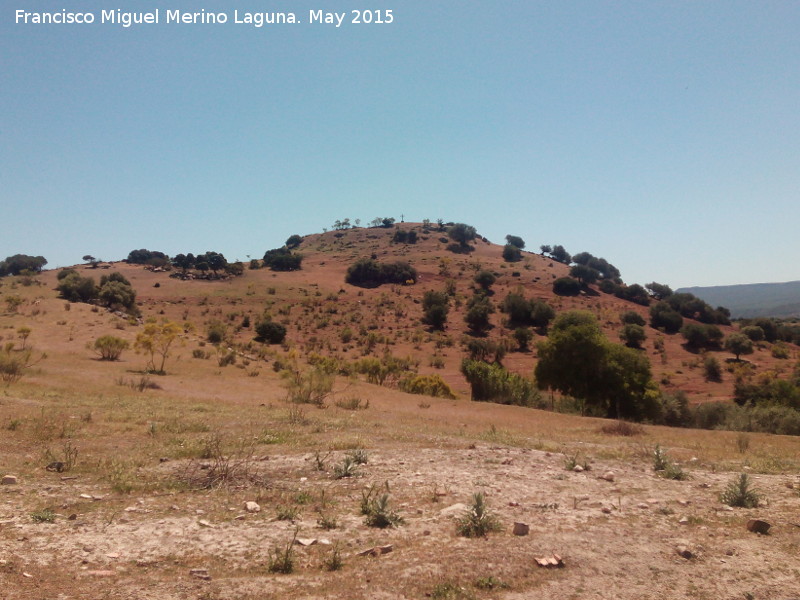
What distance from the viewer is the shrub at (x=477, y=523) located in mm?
6598

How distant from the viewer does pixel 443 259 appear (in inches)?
4360

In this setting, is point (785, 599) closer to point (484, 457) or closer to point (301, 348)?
point (484, 457)

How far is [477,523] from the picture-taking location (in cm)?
665

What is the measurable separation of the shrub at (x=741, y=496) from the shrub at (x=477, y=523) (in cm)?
386

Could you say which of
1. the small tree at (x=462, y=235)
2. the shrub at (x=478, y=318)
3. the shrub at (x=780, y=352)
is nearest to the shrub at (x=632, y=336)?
the shrub at (x=780, y=352)

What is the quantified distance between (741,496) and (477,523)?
4411 millimetres

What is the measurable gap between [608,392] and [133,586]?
29.7 m

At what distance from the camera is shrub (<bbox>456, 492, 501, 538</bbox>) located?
660 cm

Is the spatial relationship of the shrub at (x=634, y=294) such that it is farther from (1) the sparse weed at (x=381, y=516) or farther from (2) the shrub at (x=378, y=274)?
(1) the sparse weed at (x=381, y=516)

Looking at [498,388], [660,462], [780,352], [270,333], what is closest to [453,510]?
[660,462]

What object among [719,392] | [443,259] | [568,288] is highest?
[443,259]

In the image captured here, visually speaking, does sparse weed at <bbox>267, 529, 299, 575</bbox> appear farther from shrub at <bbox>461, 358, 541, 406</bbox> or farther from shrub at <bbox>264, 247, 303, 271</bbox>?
shrub at <bbox>264, 247, 303, 271</bbox>

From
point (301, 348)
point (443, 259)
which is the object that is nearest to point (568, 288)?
point (443, 259)

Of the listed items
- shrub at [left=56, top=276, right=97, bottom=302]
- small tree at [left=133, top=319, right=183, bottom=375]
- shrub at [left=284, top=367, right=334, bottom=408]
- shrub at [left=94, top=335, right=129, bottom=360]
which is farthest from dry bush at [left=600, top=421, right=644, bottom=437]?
shrub at [left=56, top=276, right=97, bottom=302]
